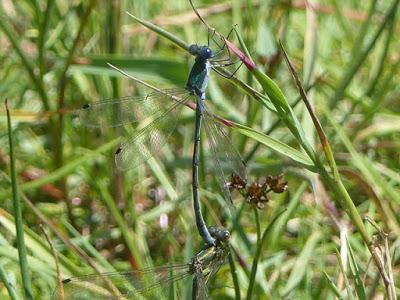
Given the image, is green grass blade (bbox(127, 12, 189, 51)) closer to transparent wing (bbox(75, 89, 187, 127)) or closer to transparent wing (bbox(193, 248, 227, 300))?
transparent wing (bbox(75, 89, 187, 127))

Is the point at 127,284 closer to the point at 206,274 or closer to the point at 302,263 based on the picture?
the point at 206,274

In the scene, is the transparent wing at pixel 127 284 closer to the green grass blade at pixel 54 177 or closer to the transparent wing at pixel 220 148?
the transparent wing at pixel 220 148

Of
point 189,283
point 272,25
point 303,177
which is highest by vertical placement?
point 272,25

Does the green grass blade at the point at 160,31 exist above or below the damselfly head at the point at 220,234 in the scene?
above

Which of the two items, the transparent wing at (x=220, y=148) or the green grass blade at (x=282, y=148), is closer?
the green grass blade at (x=282, y=148)

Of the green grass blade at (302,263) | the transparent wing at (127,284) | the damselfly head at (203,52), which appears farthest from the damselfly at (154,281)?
the damselfly head at (203,52)

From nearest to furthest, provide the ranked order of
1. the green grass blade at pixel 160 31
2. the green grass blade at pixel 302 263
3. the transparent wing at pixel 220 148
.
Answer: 1. the green grass blade at pixel 160 31
2. the transparent wing at pixel 220 148
3. the green grass blade at pixel 302 263

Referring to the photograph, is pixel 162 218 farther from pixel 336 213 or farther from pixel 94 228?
pixel 336 213

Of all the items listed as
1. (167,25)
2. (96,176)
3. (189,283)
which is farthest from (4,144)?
(189,283)
